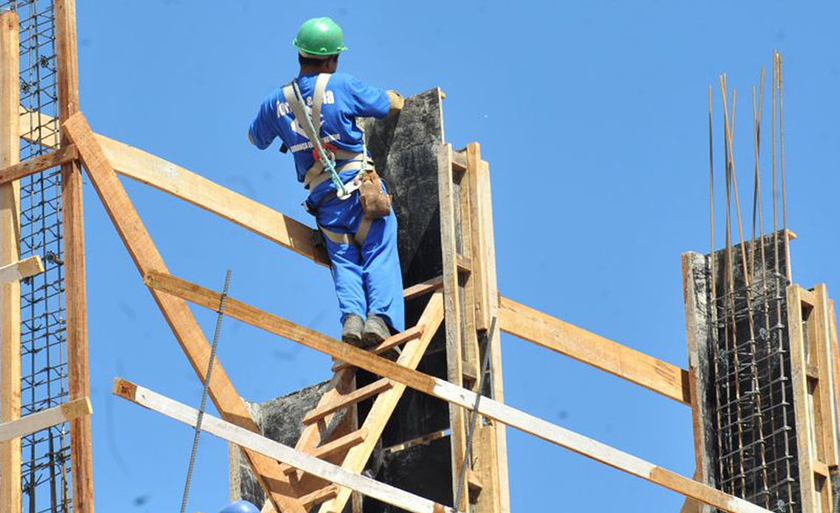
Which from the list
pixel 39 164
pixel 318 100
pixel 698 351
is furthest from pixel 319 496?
pixel 698 351

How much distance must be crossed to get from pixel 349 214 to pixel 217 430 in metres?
3.44

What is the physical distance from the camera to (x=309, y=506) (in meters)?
18.1

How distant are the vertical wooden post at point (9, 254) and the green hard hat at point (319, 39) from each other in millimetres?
2147

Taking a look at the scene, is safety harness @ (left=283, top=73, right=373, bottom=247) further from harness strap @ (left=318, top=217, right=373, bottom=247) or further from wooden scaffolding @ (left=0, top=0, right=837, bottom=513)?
wooden scaffolding @ (left=0, top=0, right=837, bottom=513)

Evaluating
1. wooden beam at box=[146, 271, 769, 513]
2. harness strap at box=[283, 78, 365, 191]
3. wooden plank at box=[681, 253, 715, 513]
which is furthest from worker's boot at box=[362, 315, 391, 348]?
wooden plank at box=[681, 253, 715, 513]

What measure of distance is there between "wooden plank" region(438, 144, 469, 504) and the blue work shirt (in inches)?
24.4

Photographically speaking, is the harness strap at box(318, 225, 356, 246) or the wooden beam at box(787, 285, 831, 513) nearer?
the harness strap at box(318, 225, 356, 246)

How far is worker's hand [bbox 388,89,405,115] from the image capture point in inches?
789

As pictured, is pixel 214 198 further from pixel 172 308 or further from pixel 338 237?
pixel 172 308

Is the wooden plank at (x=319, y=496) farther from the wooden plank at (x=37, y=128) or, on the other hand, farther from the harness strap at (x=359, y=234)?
the wooden plank at (x=37, y=128)

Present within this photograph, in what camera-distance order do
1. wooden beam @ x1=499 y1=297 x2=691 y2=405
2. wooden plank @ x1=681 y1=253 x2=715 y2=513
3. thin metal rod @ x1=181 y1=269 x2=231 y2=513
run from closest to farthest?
thin metal rod @ x1=181 y1=269 x2=231 y2=513 < wooden beam @ x1=499 y1=297 x2=691 y2=405 < wooden plank @ x1=681 y1=253 x2=715 y2=513

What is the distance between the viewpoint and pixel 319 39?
64.3ft

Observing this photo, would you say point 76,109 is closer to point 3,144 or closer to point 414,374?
point 3,144

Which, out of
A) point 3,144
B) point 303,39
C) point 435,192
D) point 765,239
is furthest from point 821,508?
point 3,144
